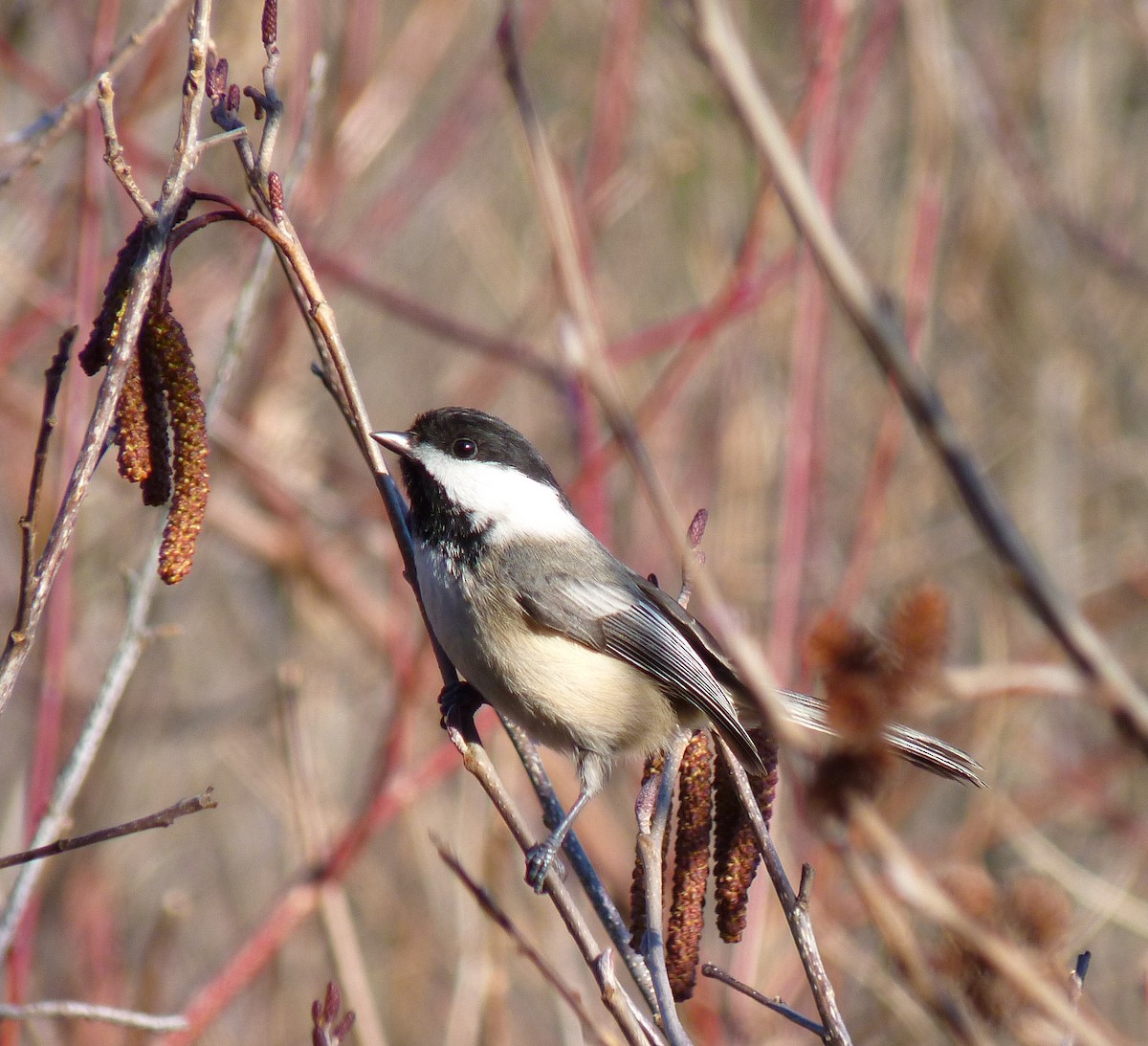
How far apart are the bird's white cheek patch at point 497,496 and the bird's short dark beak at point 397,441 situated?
0.09 ft

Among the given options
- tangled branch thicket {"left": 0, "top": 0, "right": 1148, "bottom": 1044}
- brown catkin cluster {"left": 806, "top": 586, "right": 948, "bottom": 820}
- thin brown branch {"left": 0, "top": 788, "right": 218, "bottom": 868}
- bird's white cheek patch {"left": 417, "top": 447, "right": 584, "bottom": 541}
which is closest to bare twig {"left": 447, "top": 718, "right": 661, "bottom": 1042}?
tangled branch thicket {"left": 0, "top": 0, "right": 1148, "bottom": 1044}

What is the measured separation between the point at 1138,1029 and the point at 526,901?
107 inches

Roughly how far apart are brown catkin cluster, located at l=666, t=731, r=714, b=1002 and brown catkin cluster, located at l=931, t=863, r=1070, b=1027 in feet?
1.07

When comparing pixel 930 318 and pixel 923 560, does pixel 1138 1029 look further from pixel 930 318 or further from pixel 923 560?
pixel 930 318

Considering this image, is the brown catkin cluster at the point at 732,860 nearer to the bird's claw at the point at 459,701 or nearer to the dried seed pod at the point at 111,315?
the bird's claw at the point at 459,701

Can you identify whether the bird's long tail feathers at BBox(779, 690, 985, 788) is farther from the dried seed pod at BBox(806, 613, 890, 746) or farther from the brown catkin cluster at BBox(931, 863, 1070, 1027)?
the dried seed pod at BBox(806, 613, 890, 746)

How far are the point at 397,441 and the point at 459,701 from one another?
1.66 feet

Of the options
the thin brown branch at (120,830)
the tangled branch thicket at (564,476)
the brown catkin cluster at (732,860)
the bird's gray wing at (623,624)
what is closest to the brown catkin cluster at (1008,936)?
the tangled branch thicket at (564,476)

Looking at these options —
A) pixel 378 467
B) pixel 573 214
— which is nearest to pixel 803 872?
pixel 378 467

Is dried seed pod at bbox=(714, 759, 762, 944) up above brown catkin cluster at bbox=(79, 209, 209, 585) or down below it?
below

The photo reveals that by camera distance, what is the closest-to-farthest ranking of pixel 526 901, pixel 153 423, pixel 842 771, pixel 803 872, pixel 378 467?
pixel 842 771 → pixel 153 423 → pixel 803 872 → pixel 378 467 → pixel 526 901

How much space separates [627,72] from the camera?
3.24m

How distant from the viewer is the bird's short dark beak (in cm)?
231

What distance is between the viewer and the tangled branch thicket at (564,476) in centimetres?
131
